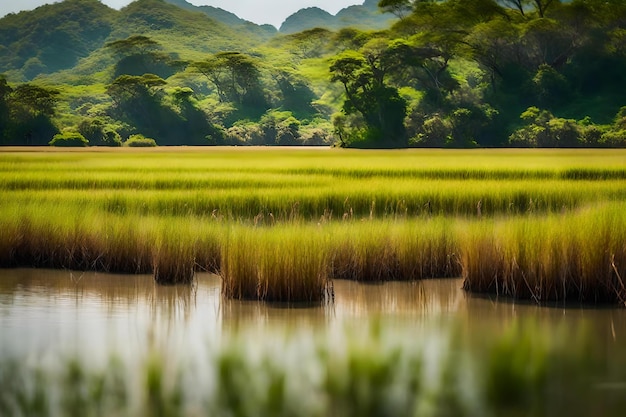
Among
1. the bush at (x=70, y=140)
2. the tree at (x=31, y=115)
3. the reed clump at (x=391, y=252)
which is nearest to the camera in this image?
the reed clump at (x=391, y=252)

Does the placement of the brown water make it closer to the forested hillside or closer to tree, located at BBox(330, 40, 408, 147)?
the forested hillside

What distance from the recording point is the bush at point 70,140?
→ 222ft

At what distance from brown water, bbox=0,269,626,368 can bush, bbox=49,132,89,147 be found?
58.2m

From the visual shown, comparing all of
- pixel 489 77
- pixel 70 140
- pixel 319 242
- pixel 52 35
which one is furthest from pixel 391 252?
pixel 52 35

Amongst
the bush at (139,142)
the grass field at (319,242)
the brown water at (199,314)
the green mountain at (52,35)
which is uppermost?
the green mountain at (52,35)

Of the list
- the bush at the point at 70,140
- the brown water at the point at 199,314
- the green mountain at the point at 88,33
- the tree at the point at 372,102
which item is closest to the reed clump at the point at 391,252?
the brown water at the point at 199,314

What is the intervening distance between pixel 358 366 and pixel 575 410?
1722mm

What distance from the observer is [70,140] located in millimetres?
67688

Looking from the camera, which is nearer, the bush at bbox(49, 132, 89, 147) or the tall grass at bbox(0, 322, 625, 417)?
the tall grass at bbox(0, 322, 625, 417)

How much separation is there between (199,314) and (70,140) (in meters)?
61.0

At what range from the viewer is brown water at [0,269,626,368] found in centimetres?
846

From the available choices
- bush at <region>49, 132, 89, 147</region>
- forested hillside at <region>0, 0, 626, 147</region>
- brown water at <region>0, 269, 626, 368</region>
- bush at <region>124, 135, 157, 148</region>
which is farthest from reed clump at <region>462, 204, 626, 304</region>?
bush at <region>124, 135, 157, 148</region>

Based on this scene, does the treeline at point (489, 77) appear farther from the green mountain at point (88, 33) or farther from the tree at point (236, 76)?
the green mountain at point (88, 33)

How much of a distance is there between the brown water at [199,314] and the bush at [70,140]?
58231 mm
